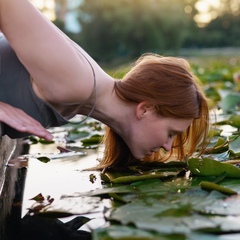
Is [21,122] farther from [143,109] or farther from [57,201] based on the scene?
[143,109]

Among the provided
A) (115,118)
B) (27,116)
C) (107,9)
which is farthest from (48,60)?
(107,9)

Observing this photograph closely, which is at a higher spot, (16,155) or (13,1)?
(13,1)

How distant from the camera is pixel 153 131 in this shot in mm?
1770

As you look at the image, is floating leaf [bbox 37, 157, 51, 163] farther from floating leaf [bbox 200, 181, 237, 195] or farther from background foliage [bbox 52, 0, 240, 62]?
background foliage [bbox 52, 0, 240, 62]

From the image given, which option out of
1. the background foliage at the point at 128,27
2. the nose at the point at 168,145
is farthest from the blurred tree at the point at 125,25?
the nose at the point at 168,145

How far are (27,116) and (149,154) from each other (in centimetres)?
40

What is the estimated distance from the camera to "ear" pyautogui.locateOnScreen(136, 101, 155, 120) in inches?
69.6

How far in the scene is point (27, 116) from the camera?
1.64 metres

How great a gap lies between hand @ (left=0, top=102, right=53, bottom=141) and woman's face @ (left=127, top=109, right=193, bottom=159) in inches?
11.8

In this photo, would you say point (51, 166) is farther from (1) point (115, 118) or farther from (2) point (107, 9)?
(2) point (107, 9)

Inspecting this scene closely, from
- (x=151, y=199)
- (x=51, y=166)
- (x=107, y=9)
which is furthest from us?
(x=107, y=9)

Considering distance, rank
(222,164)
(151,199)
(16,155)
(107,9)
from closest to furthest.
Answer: (151,199) → (222,164) → (16,155) → (107,9)

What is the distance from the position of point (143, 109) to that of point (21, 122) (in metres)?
0.36

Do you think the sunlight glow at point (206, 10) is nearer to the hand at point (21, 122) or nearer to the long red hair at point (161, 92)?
the long red hair at point (161, 92)
